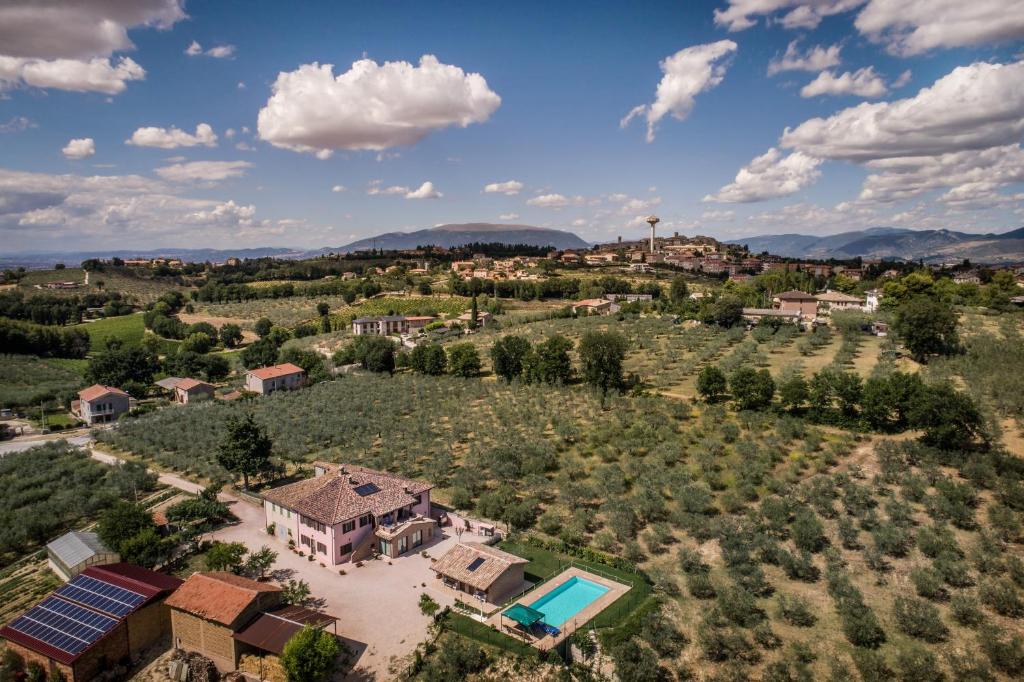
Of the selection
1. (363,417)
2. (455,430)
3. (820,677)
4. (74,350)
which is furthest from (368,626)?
(74,350)

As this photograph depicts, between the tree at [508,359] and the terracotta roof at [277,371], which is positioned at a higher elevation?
the tree at [508,359]

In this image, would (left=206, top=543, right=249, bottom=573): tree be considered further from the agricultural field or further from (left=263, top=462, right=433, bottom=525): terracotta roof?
the agricultural field

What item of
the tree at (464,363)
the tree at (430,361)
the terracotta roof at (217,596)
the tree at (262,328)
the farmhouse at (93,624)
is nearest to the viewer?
the farmhouse at (93,624)

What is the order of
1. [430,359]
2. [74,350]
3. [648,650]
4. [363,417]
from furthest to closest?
[74,350], [430,359], [363,417], [648,650]

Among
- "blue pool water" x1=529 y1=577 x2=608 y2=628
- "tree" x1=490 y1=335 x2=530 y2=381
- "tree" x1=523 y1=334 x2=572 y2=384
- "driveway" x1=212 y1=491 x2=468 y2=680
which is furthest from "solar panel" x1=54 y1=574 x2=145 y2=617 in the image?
"tree" x1=490 y1=335 x2=530 y2=381

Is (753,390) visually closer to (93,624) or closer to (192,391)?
(93,624)

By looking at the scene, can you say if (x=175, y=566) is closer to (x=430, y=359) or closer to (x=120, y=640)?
(x=120, y=640)

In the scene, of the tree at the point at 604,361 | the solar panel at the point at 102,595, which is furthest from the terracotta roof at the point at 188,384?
the solar panel at the point at 102,595

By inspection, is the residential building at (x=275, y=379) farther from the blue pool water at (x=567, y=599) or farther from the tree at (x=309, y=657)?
the blue pool water at (x=567, y=599)
